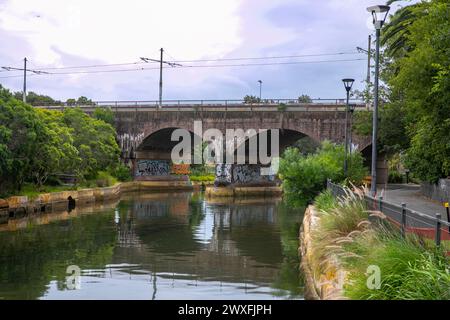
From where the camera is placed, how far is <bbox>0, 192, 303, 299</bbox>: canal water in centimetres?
1544

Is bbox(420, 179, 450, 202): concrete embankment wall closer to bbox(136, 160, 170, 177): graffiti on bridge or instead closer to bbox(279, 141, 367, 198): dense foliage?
bbox(279, 141, 367, 198): dense foliage

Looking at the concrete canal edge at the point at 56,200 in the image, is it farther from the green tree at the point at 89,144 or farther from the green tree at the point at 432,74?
the green tree at the point at 432,74

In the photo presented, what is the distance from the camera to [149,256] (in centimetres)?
2086

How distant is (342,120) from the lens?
49.1 m

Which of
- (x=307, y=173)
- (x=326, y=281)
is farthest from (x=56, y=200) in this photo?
(x=326, y=281)

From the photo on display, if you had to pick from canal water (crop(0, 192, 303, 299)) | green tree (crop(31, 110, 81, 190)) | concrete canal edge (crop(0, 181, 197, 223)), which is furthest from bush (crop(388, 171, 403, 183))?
green tree (crop(31, 110, 81, 190))

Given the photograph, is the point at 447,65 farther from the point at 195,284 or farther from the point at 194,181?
the point at 194,181

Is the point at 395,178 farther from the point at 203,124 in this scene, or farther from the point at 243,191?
the point at 203,124

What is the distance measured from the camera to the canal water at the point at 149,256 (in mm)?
15438

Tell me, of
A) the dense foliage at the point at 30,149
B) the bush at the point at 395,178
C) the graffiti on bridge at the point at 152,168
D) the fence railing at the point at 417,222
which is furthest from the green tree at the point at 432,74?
the graffiti on bridge at the point at 152,168

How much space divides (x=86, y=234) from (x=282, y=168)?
10.7 m

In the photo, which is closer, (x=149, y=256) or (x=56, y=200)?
(x=149, y=256)

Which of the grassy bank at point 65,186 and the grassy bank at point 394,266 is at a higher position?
the grassy bank at point 394,266
